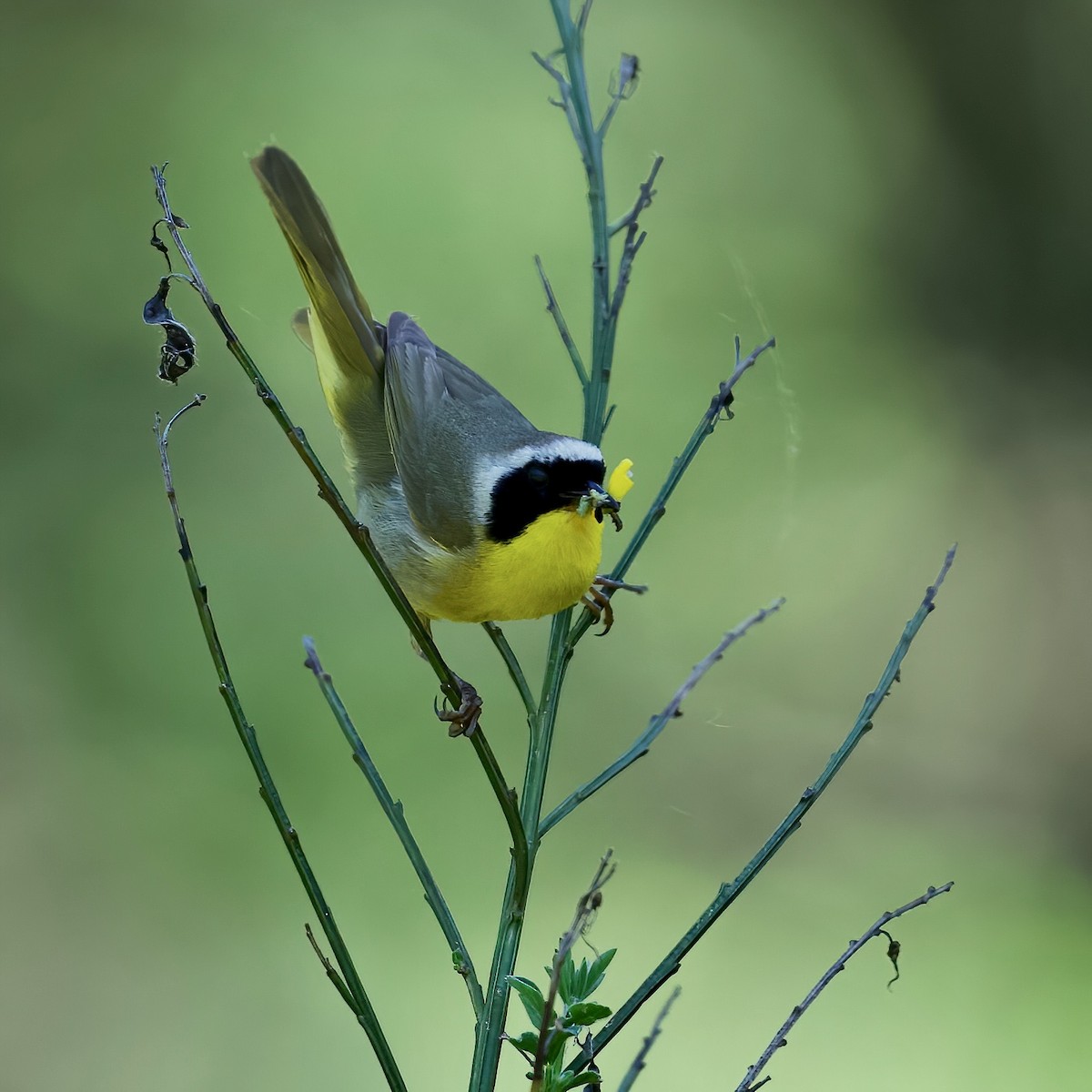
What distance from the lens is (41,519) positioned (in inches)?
148

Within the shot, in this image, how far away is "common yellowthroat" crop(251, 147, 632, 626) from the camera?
1.62 m

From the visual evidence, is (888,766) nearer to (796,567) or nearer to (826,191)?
(796,567)

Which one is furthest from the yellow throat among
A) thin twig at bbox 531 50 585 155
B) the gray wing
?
thin twig at bbox 531 50 585 155

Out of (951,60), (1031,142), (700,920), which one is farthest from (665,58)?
(700,920)

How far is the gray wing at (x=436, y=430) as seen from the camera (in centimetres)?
185

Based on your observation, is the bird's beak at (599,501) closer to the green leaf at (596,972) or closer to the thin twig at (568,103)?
the thin twig at (568,103)

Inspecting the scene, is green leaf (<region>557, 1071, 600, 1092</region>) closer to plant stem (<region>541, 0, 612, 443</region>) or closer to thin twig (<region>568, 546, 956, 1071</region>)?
thin twig (<region>568, 546, 956, 1071</region>)

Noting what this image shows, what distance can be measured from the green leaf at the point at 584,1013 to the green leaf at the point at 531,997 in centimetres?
2

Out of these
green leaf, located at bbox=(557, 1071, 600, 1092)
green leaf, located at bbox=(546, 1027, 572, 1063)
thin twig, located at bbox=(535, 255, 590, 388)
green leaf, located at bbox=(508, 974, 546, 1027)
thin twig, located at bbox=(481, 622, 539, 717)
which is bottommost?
green leaf, located at bbox=(557, 1071, 600, 1092)

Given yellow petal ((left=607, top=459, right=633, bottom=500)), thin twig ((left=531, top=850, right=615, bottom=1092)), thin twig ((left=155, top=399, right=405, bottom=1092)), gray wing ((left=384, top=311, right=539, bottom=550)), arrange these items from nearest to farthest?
1. thin twig ((left=531, top=850, right=615, bottom=1092))
2. thin twig ((left=155, top=399, right=405, bottom=1092))
3. yellow petal ((left=607, top=459, right=633, bottom=500))
4. gray wing ((left=384, top=311, right=539, bottom=550))

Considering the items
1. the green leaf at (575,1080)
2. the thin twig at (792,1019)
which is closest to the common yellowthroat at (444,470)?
the thin twig at (792,1019)

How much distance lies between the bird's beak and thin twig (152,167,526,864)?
54 cm

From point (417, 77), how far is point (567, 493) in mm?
2252

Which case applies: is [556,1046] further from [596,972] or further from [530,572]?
[530,572]
